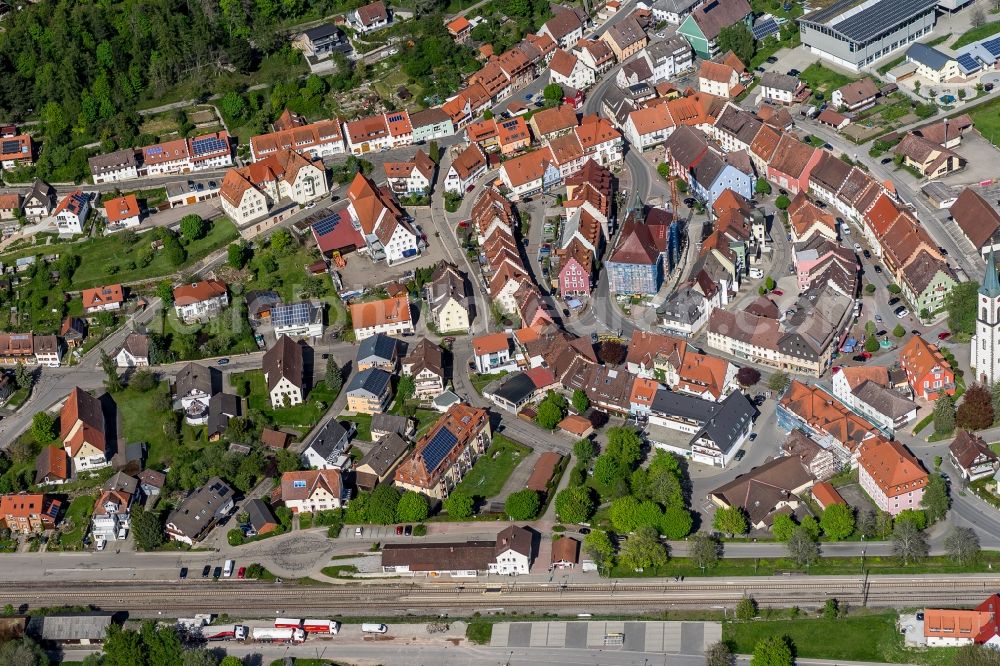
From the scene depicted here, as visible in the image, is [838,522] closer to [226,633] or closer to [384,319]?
[226,633]

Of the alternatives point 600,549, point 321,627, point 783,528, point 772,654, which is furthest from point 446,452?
point 772,654

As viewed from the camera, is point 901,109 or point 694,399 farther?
point 901,109

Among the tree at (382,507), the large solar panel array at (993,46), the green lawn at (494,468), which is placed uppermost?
the large solar panel array at (993,46)

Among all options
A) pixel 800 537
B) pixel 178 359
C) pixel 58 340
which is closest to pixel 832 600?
pixel 800 537

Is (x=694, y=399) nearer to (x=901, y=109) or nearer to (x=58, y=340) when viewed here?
(x=901, y=109)

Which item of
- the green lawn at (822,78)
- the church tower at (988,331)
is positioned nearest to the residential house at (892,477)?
the church tower at (988,331)

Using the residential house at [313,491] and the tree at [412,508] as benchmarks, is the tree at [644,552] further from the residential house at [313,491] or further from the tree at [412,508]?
the residential house at [313,491]
